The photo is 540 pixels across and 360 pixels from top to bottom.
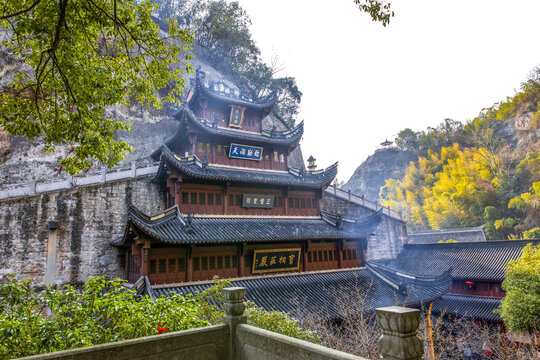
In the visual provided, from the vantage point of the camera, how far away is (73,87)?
243 inches

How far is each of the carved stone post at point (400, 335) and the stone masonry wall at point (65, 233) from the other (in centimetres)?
1374

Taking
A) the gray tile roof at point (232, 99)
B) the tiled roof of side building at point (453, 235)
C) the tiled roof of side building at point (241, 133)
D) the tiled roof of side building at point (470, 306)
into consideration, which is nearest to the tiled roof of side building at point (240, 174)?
the tiled roof of side building at point (241, 133)

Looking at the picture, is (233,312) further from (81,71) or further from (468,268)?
(468,268)

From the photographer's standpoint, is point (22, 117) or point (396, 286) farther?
point (396, 286)

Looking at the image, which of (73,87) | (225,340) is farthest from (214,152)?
(225,340)

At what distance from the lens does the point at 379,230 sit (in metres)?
23.9

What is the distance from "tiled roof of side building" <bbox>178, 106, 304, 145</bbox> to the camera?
1466 cm

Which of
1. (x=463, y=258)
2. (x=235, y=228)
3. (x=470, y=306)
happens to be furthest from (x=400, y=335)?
(x=463, y=258)

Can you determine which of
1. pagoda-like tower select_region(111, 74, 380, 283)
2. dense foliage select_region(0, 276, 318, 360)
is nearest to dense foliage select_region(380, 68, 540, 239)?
pagoda-like tower select_region(111, 74, 380, 283)

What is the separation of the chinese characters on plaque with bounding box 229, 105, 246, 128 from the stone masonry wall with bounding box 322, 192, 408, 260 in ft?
28.0

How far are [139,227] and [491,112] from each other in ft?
181

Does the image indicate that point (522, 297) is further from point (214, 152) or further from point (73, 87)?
point (73, 87)

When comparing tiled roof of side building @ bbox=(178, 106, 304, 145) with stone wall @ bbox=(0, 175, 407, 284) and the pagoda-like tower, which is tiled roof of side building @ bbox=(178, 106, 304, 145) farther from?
stone wall @ bbox=(0, 175, 407, 284)

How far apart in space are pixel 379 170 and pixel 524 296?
4691 centimetres
